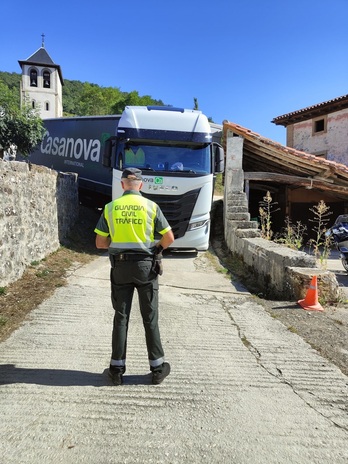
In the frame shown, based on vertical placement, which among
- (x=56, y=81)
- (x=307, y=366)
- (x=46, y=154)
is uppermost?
(x=56, y=81)

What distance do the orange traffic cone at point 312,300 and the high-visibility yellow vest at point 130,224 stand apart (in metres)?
3.16

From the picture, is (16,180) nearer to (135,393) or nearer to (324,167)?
(135,393)

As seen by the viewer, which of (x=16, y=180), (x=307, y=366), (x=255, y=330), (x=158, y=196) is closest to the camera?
(x=307, y=366)

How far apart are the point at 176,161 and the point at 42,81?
180 feet

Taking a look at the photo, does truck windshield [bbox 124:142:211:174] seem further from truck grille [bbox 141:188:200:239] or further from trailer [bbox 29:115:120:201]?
trailer [bbox 29:115:120:201]

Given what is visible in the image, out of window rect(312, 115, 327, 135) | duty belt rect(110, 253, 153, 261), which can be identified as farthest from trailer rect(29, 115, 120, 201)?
window rect(312, 115, 327, 135)

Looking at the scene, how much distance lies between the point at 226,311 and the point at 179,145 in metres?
4.53

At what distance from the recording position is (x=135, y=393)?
2.66 meters

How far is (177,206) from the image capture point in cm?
→ 777

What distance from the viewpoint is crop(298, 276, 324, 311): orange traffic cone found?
16.4ft

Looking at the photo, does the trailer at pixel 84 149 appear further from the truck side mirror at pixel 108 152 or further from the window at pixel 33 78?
the window at pixel 33 78

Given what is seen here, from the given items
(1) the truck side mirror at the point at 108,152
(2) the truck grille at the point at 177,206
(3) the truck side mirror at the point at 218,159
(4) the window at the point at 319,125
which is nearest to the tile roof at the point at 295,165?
(3) the truck side mirror at the point at 218,159

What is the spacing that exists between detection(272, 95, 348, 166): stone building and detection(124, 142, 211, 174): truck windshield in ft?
44.3

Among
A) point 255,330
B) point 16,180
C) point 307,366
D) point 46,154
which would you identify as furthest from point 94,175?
point 307,366
